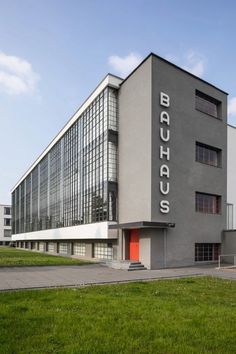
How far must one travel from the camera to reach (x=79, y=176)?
3572 cm

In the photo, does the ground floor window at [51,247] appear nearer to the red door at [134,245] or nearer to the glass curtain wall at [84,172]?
the glass curtain wall at [84,172]

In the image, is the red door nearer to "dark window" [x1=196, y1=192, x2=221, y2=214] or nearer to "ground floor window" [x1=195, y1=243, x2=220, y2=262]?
"ground floor window" [x1=195, y1=243, x2=220, y2=262]

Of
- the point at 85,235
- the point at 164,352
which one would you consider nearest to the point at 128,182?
the point at 85,235

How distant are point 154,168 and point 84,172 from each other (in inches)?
465

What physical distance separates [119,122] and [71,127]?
12429 millimetres

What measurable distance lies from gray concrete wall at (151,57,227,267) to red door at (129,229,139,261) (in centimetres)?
239

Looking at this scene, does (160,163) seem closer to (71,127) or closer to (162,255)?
(162,255)

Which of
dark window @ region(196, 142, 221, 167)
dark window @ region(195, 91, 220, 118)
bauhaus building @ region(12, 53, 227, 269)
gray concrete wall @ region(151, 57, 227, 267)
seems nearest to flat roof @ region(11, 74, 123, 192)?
bauhaus building @ region(12, 53, 227, 269)

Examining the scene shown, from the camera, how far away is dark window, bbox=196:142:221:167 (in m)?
28.0

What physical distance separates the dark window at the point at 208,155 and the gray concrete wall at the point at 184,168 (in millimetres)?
538

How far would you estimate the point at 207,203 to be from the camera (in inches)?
1104

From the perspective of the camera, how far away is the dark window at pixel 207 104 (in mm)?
28500

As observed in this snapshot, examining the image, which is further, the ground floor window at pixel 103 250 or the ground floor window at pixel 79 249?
the ground floor window at pixel 79 249

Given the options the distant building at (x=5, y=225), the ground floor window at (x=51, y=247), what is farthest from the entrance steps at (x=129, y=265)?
the distant building at (x=5, y=225)
